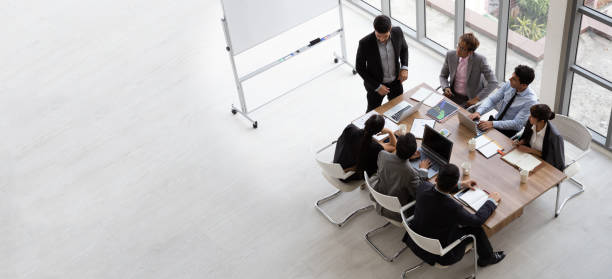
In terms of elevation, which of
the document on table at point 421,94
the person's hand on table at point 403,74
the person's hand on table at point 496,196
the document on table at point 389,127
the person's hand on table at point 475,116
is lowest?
the person's hand on table at point 496,196

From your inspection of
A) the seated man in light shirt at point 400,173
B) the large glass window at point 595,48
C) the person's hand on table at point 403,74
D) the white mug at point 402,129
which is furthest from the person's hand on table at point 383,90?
the large glass window at point 595,48

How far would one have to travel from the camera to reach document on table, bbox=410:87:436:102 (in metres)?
6.73

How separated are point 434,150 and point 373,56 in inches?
55.7

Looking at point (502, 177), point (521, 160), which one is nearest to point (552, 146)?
point (521, 160)

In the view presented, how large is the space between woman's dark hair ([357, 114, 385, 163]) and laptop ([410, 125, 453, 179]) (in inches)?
17.2

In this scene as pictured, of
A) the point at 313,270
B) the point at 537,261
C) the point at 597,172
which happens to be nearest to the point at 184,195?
the point at 313,270

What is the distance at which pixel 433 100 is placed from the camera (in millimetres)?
6684

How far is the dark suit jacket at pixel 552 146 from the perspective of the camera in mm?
5703

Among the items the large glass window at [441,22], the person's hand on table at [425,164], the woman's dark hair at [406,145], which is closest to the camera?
the woman's dark hair at [406,145]

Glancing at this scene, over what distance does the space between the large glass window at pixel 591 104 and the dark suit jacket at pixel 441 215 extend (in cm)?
217

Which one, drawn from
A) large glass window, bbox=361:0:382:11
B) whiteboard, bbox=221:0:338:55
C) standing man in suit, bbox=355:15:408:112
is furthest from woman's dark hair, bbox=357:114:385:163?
large glass window, bbox=361:0:382:11

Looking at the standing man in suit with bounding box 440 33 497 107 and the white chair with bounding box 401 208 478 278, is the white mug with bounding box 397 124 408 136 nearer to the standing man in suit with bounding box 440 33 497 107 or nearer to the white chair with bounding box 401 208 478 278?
the standing man in suit with bounding box 440 33 497 107

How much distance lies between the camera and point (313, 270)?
20.4ft

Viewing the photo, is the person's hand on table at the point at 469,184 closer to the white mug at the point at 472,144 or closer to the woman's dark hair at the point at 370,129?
the white mug at the point at 472,144
